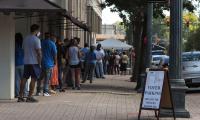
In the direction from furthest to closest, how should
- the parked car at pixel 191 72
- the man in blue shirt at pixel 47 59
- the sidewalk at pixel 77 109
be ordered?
the parked car at pixel 191 72, the man in blue shirt at pixel 47 59, the sidewalk at pixel 77 109

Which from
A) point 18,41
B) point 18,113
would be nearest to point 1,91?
point 18,41

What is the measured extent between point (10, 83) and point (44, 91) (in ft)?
6.08

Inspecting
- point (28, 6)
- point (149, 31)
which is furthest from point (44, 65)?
point (149, 31)

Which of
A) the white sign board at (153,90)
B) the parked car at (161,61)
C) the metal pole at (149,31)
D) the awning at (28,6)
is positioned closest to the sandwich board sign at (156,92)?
the white sign board at (153,90)

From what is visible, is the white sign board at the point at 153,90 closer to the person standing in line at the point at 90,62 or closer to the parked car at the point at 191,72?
the parked car at the point at 191,72

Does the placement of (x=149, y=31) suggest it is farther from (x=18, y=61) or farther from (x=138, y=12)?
(x=18, y=61)

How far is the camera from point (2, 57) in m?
15.5

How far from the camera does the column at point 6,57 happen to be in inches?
604

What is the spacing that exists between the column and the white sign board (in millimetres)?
4708

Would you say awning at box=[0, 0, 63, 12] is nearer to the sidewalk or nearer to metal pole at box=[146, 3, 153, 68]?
the sidewalk

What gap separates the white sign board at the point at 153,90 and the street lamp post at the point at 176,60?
707 mm

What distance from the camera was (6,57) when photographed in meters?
15.5

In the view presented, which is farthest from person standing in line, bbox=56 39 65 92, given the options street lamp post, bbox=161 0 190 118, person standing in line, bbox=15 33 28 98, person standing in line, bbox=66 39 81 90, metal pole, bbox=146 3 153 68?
street lamp post, bbox=161 0 190 118

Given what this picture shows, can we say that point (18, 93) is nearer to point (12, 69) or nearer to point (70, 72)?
point (12, 69)
